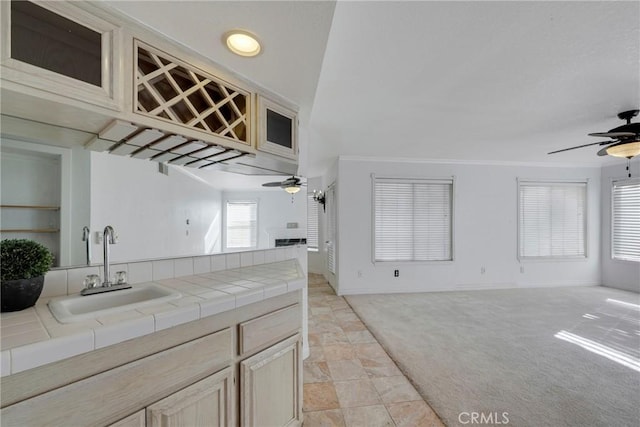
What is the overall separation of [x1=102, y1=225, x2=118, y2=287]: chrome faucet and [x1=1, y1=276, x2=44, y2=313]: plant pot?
0.25 meters

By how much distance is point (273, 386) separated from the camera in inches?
52.6

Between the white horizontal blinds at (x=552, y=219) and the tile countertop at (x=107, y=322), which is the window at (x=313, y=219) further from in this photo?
the tile countertop at (x=107, y=322)

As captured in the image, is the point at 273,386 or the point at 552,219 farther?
the point at 552,219

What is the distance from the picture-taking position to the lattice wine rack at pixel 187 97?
1248 mm

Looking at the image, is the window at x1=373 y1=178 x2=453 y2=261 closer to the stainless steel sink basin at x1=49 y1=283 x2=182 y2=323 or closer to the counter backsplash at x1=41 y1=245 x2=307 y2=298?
the counter backsplash at x1=41 y1=245 x2=307 y2=298

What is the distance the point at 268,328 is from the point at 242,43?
1.51 m

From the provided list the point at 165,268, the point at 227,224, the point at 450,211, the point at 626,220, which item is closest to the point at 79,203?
the point at 165,268

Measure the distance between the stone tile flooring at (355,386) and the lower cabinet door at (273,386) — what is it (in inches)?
13.6

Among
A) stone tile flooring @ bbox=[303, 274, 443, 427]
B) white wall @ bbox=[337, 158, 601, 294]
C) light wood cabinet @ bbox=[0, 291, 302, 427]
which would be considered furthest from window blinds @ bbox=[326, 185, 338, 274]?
light wood cabinet @ bbox=[0, 291, 302, 427]

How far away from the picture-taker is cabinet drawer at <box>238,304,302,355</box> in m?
1.21

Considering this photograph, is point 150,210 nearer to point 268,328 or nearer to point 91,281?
point 91,281

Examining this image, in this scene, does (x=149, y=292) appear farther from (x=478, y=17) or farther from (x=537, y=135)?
(x=537, y=135)

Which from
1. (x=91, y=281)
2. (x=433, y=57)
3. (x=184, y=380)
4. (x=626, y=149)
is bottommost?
(x=184, y=380)

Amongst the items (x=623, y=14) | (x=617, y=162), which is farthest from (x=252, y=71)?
(x=617, y=162)
